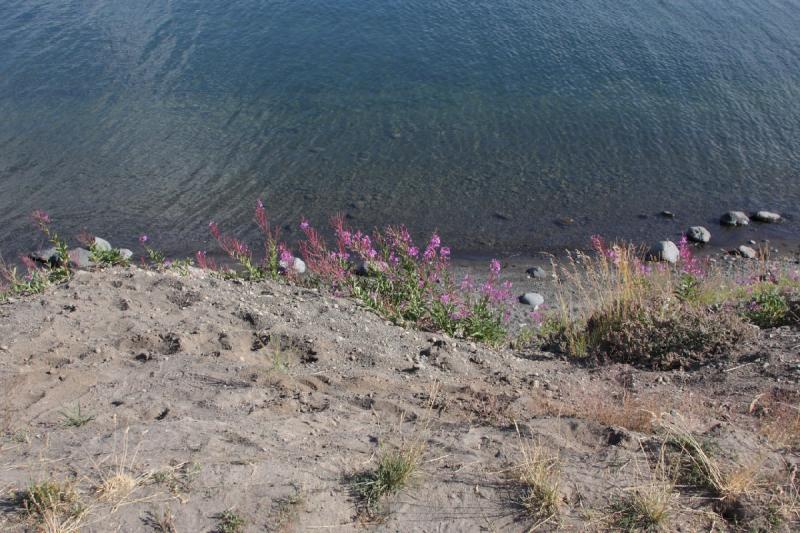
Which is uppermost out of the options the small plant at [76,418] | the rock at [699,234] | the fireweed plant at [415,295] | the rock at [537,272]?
the small plant at [76,418]

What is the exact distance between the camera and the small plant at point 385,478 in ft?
13.9

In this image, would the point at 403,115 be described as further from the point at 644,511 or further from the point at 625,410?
the point at 644,511

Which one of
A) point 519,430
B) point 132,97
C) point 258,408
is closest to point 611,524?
point 519,430

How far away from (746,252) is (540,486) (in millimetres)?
11792

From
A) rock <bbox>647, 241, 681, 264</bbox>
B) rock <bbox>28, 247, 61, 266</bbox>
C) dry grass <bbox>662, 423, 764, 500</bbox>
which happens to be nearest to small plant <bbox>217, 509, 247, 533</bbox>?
dry grass <bbox>662, 423, 764, 500</bbox>

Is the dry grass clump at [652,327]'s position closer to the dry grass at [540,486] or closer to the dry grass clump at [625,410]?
the dry grass clump at [625,410]

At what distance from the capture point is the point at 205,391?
19.0 feet

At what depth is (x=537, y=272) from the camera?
43.5 feet

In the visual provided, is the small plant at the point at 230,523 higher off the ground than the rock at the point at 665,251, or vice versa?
the small plant at the point at 230,523

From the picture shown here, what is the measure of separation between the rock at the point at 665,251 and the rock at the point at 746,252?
137cm

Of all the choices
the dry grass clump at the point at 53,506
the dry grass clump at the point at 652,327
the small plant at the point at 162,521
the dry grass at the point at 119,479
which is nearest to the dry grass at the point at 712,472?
the dry grass clump at the point at 652,327

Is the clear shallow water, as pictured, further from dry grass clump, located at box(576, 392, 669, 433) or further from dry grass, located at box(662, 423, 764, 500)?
dry grass, located at box(662, 423, 764, 500)

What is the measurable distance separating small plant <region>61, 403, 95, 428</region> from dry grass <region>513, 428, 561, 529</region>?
3.22 metres

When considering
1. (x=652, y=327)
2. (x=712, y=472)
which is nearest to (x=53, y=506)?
(x=712, y=472)
